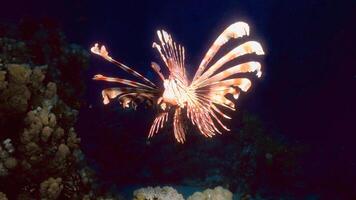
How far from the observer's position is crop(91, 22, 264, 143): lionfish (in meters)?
3.39

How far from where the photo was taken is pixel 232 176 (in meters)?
7.81

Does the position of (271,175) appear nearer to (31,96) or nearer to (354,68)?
(31,96)

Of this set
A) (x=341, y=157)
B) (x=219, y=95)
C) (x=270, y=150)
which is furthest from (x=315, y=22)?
(x=219, y=95)

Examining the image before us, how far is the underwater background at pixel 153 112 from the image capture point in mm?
3855

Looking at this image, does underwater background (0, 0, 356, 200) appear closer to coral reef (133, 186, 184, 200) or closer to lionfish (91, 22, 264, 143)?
coral reef (133, 186, 184, 200)

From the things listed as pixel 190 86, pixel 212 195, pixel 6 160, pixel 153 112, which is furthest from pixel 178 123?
pixel 153 112

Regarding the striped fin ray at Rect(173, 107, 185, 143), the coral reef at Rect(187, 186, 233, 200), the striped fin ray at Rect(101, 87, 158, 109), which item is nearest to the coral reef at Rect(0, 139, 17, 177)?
the striped fin ray at Rect(101, 87, 158, 109)

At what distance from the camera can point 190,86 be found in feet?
12.2

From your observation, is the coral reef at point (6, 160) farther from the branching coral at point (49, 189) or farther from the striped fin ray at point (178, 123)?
the striped fin ray at point (178, 123)

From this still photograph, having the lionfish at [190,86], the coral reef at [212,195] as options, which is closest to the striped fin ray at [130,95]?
the lionfish at [190,86]

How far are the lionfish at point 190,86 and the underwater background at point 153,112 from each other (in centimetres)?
80

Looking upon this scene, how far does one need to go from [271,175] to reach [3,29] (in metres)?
5.67

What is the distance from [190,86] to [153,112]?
17.6 ft

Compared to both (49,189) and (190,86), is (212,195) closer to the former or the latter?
(190,86)
